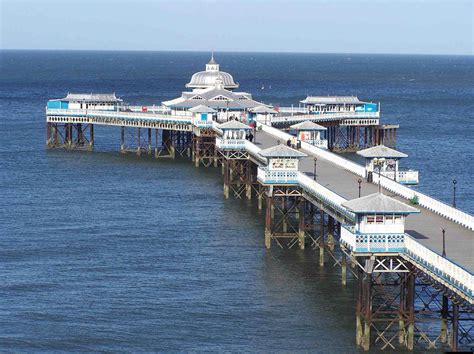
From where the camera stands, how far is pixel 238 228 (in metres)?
66.4

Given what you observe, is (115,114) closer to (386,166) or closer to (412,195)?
(386,166)

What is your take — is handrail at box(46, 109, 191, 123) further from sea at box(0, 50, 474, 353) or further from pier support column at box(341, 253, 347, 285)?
pier support column at box(341, 253, 347, 285)

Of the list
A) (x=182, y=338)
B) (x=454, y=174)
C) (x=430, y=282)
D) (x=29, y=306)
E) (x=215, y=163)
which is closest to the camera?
(x=430, y=282)

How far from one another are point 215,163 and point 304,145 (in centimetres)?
1682

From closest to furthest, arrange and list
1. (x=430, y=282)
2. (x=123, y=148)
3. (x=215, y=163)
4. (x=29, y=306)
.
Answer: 1. (x=430, y=282)
2. (x=29, y=306)
3. (x=215, y=163)
4. (x=123, y=148)

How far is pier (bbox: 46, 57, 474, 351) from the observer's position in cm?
4334

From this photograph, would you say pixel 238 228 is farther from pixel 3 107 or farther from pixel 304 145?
pixel 3 107

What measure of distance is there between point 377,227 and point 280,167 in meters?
17.7

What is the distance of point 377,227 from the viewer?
43906 millimetres

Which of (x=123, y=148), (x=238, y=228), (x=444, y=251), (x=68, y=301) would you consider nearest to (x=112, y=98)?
(x=123, y=148)

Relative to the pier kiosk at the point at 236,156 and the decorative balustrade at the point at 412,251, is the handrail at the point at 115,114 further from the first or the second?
the decorative balustrade at the point at 412,251

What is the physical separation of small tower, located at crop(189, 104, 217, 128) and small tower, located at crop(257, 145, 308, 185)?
3231 cm

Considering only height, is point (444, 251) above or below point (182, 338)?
above

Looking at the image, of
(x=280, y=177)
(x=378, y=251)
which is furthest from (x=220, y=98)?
(x=378, y=251)
